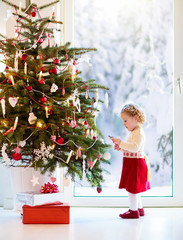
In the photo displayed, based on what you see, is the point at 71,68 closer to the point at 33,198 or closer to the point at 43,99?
the point at 43,99

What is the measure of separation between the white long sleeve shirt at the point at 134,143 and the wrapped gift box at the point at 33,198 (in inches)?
19.9

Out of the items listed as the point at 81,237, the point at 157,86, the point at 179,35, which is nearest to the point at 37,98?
the point at 81,237

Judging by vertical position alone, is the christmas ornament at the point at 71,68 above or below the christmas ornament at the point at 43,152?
above

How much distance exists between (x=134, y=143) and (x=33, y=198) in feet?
2.35

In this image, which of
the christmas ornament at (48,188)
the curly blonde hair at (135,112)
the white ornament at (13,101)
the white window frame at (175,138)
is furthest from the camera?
the white window frame at (175,138)

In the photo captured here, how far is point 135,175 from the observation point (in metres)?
2.57

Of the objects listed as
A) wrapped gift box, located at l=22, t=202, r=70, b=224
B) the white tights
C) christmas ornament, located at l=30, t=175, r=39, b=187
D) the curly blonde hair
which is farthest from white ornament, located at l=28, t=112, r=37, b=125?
the white tights

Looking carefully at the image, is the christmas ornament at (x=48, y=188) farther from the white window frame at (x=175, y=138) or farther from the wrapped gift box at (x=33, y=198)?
the white window frame at (x=175, y=138)

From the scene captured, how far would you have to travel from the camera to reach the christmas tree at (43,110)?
2.41 metres

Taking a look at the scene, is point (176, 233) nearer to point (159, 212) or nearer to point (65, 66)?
point (159, 212)

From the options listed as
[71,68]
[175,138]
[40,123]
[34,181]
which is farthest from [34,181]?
[175,138]

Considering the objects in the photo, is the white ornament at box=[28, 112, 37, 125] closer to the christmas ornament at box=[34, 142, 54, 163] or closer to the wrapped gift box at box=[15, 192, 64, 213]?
the christmas ornament at box=[34, 142, 54, 163]

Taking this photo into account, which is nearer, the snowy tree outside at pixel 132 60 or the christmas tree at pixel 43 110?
the christmas tree at pixel 43 110

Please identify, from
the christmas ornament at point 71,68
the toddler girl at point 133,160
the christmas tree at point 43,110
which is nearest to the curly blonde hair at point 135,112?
the toddler girl at point 133,160
